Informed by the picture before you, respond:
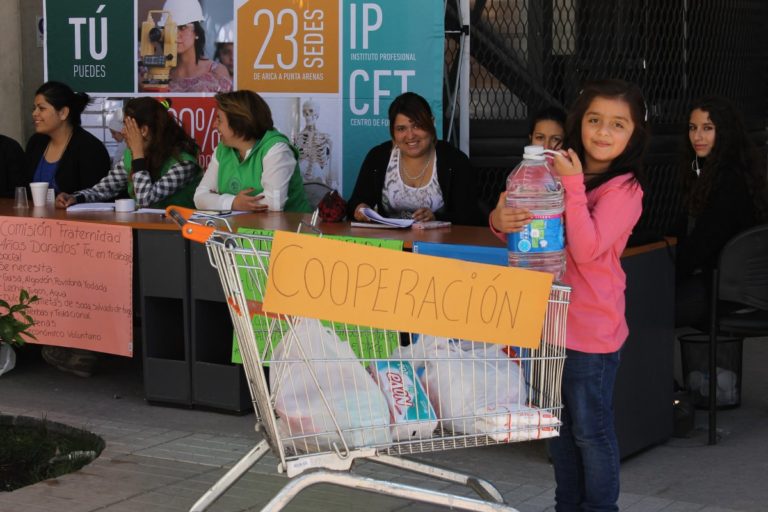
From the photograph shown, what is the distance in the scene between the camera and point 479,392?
11.9 ft

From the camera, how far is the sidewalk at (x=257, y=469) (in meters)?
4.77

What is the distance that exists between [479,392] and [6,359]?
3.86m

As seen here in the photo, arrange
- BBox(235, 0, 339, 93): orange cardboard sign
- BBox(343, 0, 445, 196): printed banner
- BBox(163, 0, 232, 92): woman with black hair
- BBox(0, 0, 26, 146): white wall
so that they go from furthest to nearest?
BBox(0, 0, 26, 146): white wall
BBox(163, 0, 232, 92): woman with black hair
BBox(235, 0, 339, 93): orange cardboard sign
BBox(343, 0, 445, 196): printed banner

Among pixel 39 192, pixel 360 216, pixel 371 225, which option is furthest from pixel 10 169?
pixel 371 225

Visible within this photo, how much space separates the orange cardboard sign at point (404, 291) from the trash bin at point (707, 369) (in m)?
2.77

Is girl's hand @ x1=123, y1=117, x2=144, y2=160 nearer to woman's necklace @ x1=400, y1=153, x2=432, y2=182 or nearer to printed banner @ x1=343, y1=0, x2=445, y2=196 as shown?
printed banner @ x1=343, y1=0, x2=445, y2=196

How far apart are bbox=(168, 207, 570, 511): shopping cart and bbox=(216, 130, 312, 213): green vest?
3.28 metres

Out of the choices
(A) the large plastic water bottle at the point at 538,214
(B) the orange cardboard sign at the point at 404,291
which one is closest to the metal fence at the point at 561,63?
(A) the large plastic water bottle at the point at 538,214

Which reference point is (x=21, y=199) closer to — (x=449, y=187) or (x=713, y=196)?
(x=449, y=187)

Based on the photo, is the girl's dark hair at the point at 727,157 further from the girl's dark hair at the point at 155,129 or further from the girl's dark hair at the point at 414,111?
the girl's dark hair at the point at 155,129

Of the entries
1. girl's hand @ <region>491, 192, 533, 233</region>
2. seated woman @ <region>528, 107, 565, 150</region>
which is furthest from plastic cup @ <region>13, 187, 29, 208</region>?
girl's hand @ <region>491, 192, 533, 233</region>

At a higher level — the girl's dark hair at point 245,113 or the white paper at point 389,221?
the girl's dark hair at point 245,113

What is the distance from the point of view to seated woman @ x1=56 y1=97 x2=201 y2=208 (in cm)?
732

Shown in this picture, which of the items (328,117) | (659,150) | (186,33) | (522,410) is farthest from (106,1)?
(522,410)
